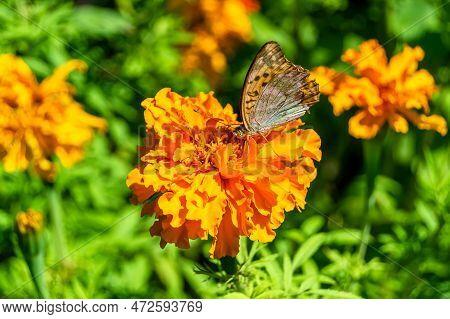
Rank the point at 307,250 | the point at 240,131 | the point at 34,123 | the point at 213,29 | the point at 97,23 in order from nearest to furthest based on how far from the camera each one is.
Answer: the point at 240,131
the point at 307,250
the point at 34,123
the point at 97,23
the point at 213,29

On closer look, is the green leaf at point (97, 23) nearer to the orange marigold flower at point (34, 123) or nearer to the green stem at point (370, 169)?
the orange marigold flower at point (34, 123)

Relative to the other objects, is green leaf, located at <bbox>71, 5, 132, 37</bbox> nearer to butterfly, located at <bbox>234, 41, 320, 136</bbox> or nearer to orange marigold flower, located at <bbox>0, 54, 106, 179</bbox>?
orange marigold flower, located at <bbox>0, 54, 106, 179</bbox>

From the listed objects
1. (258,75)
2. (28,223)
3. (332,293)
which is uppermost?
(258,75)

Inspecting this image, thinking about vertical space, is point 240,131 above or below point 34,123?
below

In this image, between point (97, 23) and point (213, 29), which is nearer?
point (97, 23)

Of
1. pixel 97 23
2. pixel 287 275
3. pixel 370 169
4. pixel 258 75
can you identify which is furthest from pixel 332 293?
pixel 97 23

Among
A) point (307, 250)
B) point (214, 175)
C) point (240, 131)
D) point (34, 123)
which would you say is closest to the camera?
point (214, 175)

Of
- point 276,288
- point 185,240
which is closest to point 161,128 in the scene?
point 185,240

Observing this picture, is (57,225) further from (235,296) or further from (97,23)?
(97,23)
